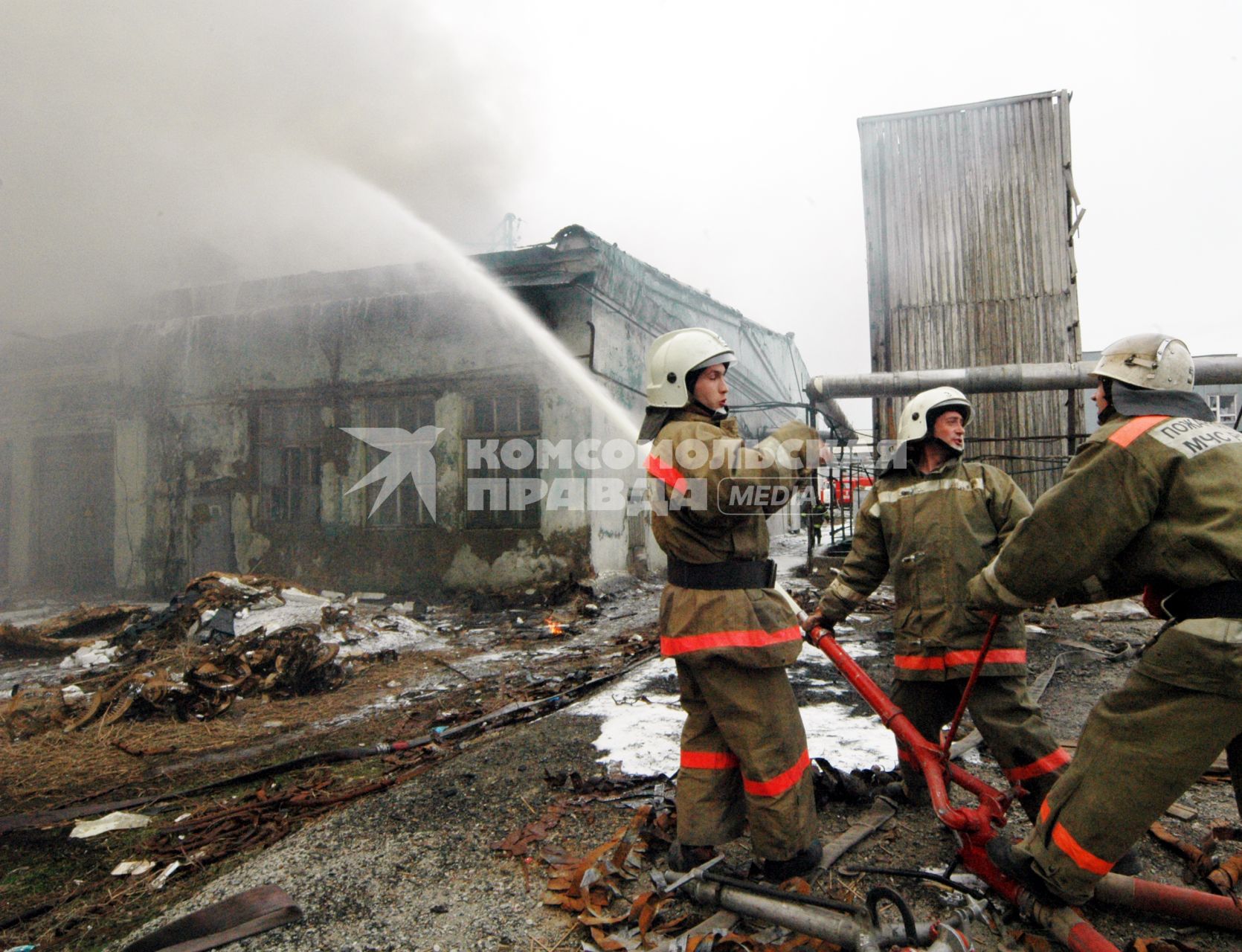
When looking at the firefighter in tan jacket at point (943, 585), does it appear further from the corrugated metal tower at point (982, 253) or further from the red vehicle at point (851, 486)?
the corrugated metal tower at point (982, 253)

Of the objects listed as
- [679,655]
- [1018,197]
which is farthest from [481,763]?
[1018,197]

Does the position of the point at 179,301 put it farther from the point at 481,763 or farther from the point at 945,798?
the point at 945,798

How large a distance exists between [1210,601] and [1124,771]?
1.64ft

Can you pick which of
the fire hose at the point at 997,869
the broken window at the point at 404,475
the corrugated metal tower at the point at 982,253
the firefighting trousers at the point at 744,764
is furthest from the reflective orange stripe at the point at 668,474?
the broken window at the point at 404,475

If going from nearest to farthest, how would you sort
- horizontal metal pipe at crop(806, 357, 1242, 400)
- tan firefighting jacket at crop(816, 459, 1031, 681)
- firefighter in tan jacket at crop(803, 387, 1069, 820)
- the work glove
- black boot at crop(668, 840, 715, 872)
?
black boot at crop(668, 840, 715, 872)
firefighter in tan jacket at crop(803, 387, 1069, 820)
tan firefighting jacket at crop(816, 459, 1031, 681)
the work glove
horizontal metal pipe at crop(806, 357, 1242, 400)

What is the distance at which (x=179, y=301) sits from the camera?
11477mm

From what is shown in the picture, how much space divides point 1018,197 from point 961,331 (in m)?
1.75

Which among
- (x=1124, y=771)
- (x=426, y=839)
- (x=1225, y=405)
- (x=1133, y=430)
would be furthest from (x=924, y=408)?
(x=1225, y=405)

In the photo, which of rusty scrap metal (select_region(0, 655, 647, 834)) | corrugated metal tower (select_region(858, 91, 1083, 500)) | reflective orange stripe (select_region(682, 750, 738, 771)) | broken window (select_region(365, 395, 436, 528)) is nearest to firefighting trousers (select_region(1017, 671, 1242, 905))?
reflective orange stripe (select_region(682, 750, 738, 771))

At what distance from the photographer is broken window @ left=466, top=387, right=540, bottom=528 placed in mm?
9641

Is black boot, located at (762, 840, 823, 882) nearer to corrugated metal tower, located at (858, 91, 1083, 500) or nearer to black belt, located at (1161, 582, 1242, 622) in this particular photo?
black belt, located at (1161, 582, 1242, 622)

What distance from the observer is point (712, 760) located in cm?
246

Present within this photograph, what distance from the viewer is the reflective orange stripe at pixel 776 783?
2.29 meters

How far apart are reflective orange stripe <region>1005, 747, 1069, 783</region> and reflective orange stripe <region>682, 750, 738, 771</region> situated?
104cm
